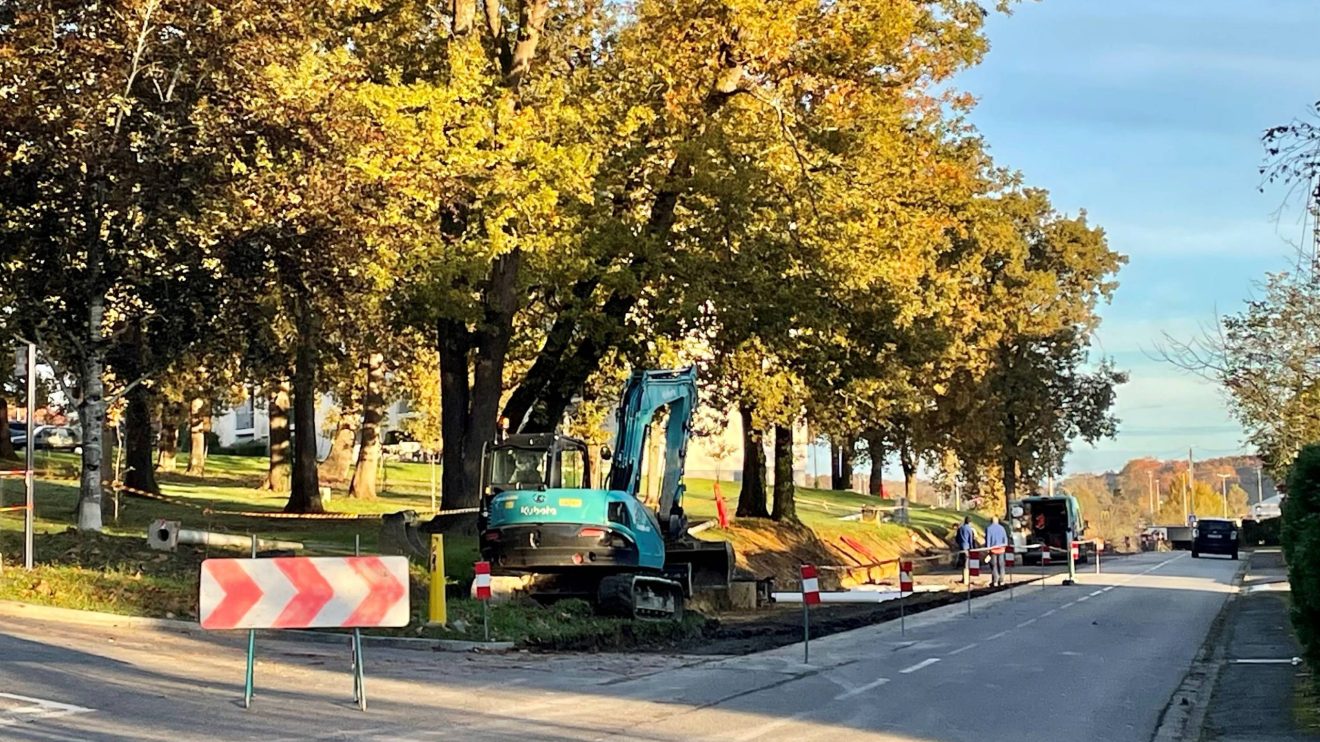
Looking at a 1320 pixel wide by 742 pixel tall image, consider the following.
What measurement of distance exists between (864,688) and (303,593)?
615 centimetres

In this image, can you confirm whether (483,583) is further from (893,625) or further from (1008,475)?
(1008,475)

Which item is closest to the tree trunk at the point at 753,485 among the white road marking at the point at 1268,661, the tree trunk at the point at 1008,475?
the tree trunk at the point at 1008,475

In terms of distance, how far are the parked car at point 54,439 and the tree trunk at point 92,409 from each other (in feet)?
135

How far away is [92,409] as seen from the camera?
22.2 metres

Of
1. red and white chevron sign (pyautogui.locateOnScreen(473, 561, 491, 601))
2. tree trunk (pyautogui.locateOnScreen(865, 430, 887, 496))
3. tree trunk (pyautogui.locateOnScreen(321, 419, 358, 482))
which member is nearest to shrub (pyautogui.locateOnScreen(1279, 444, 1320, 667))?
red and white chevron sign (pyautogui.locateOnScreen(473, 561, 491, 601))

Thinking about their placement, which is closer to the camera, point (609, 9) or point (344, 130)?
point (344, 130)

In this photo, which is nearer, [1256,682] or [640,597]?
[1256,682]

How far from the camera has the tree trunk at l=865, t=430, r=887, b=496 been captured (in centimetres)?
6638

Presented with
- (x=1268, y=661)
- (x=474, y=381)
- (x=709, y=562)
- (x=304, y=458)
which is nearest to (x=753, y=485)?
(x=304, y=458)

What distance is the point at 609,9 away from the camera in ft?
107

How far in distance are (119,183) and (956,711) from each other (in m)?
14.3

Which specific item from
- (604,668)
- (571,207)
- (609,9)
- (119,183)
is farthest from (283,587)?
(609,9)

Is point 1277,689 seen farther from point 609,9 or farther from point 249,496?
point 249,496

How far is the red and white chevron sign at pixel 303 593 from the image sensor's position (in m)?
11.9
